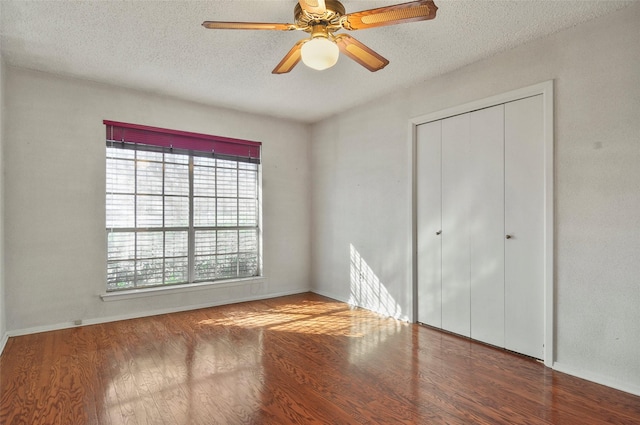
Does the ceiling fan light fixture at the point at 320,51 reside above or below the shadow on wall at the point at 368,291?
above

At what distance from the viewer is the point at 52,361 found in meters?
2.86

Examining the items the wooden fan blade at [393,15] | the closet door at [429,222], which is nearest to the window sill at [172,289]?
the closet door at [429,222]

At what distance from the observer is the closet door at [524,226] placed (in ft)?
9.52

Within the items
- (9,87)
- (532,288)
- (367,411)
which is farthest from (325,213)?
(9,87)

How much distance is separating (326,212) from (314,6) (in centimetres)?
346

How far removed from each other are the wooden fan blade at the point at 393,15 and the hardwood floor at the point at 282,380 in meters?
2.29

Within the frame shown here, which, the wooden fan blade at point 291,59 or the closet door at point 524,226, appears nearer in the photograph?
the wooden fan blade at point 291,59

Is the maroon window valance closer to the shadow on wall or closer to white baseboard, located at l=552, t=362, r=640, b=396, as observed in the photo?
the shadow on wall

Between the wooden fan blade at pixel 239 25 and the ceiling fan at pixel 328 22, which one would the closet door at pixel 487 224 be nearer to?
the ceiling fan at pixel 328 22

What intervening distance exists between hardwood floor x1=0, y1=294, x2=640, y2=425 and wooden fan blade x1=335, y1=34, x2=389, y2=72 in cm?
230

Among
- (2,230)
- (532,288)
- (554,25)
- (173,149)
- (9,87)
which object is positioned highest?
(554,25)

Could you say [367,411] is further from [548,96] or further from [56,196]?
[56,196]

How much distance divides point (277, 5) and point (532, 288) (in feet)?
9.55

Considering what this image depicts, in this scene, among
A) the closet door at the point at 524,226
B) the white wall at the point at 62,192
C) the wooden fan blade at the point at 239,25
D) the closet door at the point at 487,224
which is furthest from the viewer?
the white wall at the point at 62,192
